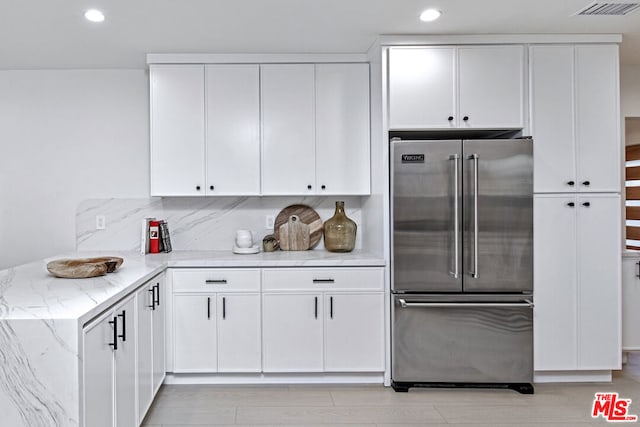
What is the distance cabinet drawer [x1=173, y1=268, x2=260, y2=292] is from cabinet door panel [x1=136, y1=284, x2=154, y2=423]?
17.3 inches

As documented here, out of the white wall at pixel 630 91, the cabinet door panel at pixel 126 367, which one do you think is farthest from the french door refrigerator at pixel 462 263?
the cabinet door panel at pixel 126 367

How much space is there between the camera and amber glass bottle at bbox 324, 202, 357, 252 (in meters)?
3.67

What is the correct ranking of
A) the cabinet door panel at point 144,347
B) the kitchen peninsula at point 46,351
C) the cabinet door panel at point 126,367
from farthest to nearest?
1. the cabinet door panel at point 144,347
2. the cabinet door panel at point 126,367
3. the kitchen peninsula at point 46,351

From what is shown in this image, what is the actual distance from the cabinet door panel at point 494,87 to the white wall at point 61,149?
8.36 feet

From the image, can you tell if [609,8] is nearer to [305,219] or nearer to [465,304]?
[465,304]

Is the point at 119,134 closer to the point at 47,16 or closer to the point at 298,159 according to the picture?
the point at 47,16

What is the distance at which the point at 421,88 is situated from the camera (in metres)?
3.21

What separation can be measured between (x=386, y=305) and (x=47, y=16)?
2.79 metres

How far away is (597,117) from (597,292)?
1193 mm

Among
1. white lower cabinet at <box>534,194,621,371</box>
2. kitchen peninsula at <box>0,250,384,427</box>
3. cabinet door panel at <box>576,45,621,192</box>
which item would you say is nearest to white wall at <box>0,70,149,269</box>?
Answer: kitchen peninsula at <box>0,250,384,427</box>

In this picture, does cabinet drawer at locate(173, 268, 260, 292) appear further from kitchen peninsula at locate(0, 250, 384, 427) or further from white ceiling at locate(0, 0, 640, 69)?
Answer: white ceiling at locate(0, 0, 640, 69)

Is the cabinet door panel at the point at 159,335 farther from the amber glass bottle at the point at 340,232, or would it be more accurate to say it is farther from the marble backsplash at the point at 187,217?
the amber glass bottle at the point at 340,232

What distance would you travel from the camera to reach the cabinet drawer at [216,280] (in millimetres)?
3252

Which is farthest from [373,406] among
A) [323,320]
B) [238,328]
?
[238,328]
